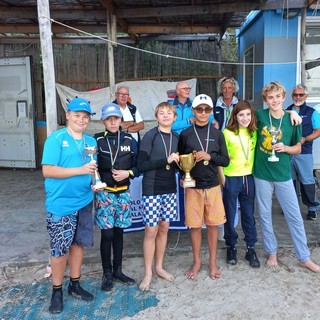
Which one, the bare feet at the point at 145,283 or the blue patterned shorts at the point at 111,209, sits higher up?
the blue patterned shorts at the point at 111,209

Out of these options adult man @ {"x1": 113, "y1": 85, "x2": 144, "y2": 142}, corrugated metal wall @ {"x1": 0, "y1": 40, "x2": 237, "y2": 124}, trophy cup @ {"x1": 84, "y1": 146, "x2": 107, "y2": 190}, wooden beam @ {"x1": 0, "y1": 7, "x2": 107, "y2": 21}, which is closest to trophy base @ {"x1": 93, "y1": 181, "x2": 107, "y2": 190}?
trophy cup @ {"x1": 84, "y1": 146, "x2": 107, "y2": 190}

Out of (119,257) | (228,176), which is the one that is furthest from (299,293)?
(119,257)

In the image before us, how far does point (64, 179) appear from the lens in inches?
106

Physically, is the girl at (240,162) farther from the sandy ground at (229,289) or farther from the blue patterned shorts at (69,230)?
the blue patterned shorts at (69,230)

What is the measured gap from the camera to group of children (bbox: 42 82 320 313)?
2801mm

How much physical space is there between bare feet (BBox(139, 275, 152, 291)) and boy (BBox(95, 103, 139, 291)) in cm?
42

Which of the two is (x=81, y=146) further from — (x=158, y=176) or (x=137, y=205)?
(x=137, y=205)

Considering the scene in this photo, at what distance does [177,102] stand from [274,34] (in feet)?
10.5

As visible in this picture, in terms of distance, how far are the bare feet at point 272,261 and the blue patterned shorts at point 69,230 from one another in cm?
178

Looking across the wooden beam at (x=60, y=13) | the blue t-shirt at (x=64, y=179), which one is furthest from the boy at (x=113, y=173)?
the wooden beam at (x=60, y=13)

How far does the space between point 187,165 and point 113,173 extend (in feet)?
2.05

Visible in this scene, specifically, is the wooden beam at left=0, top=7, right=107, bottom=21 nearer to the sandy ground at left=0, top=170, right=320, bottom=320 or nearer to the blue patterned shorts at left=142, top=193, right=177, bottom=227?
the sandy ground at left=0, top=170, right=320, bottom=320

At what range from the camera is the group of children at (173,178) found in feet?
9.19

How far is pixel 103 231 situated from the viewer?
3029 mm
